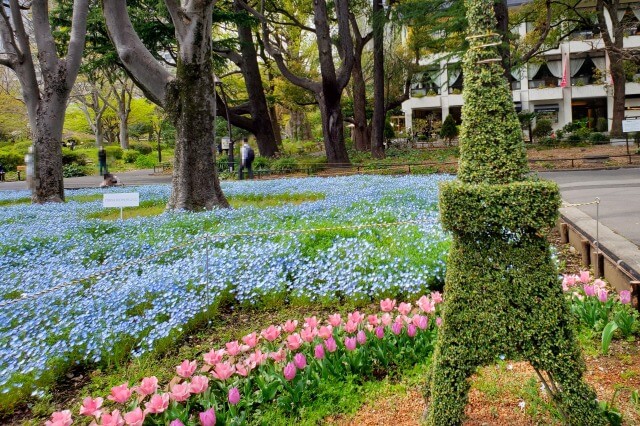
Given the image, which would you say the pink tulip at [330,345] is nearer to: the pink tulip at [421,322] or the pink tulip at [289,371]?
the pink tulip at [289,371]

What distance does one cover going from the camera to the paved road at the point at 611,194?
7.29 meters

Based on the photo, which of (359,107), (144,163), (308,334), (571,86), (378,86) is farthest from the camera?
(571,86)

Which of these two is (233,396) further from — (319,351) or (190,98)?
(190,98)

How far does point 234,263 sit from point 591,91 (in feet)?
145

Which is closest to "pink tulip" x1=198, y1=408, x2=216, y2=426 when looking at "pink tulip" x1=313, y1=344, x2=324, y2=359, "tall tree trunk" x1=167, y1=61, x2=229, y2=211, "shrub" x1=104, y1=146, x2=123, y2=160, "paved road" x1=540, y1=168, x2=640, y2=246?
"pink tulip" x1=313, y1=344, x2=324, y2=359

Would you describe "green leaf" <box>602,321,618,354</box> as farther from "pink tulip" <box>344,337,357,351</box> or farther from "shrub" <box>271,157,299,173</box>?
"shrub" <box>271,157,299,173</box>

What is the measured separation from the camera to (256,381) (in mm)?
3025

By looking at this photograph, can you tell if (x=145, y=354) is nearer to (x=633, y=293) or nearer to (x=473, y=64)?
(x=473, y=64)

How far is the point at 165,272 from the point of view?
16.6 ft

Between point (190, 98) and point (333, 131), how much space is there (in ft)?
39.2

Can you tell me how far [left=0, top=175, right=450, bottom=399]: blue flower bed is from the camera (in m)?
3.79

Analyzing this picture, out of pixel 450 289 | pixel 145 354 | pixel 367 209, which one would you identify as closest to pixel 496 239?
pixel 450 289

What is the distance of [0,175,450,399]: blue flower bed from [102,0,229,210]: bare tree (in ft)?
6.24

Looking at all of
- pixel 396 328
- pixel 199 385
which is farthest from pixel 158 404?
pixel 396 328
